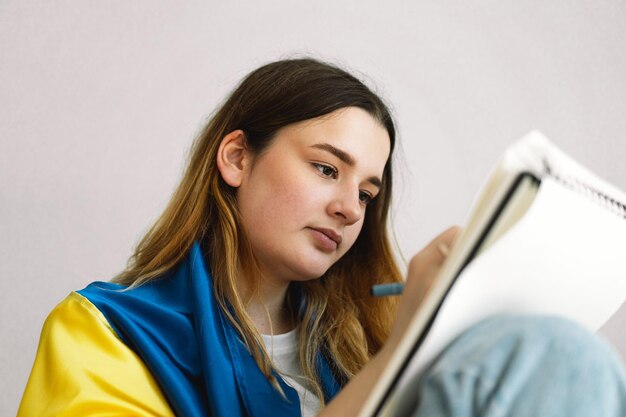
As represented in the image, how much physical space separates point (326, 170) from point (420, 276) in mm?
574

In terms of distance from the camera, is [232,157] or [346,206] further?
[232,157]

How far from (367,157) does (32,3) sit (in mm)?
1009

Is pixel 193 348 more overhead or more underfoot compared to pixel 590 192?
more underfoot

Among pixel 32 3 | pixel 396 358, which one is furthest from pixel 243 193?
pixel 32 3

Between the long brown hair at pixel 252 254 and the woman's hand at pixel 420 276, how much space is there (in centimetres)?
53

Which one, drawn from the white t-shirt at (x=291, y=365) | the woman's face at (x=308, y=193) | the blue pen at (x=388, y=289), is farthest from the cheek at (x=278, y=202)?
the blue pen at (x=388, y=289)

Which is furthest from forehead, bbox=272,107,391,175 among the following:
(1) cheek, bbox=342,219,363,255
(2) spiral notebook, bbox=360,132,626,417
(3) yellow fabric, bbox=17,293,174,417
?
(2) spiral notebook, bbox=360,132,626,417

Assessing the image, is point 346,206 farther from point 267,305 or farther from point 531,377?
point 531,377

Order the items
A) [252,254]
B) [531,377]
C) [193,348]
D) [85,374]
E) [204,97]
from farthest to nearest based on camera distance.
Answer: [204,97] < [252,254] < [193,348] < [85,374] < [531,377]

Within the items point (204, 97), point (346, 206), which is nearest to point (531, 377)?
point (346, 206)

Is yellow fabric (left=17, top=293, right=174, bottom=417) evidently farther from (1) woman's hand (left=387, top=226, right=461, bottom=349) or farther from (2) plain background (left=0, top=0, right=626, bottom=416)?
(2) plain background (left=0, top=0, right=626, bottom=416)

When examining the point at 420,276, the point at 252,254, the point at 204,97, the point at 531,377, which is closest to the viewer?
the point at 531,377

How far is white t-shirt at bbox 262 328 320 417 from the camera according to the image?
141 cm

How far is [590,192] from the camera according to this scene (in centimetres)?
78
